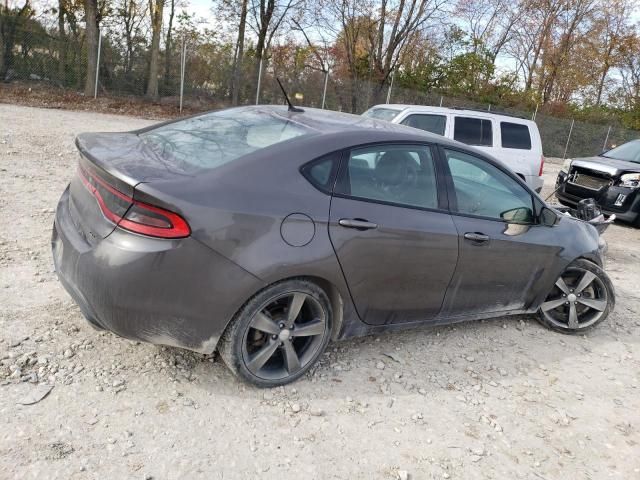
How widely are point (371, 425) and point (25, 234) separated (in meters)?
3.57

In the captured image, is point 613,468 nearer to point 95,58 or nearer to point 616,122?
point 95,58

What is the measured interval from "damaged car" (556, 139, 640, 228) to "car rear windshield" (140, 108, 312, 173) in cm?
697

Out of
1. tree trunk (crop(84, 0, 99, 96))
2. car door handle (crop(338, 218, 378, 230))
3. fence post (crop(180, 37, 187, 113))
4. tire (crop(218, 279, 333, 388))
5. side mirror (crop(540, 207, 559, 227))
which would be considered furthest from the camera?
fence post (crop(180, 37, 187, 113))

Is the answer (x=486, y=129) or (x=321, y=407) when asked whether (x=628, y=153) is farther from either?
(x=321, y=407)

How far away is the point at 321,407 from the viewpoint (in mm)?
3008

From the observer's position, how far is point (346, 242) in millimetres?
2990

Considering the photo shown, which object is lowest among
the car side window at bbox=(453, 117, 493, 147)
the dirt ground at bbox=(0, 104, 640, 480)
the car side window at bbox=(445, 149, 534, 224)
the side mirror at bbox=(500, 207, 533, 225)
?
the dirt ground at bbox=(0, 104, 640, 480)

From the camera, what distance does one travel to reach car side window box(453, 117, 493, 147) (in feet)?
30.2

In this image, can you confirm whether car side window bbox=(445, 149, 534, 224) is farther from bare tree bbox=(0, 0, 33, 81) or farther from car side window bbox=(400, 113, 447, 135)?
bare tree bbox=(0, 0, 33, 81)

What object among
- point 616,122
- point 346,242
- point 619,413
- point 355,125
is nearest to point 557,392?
point 619,413

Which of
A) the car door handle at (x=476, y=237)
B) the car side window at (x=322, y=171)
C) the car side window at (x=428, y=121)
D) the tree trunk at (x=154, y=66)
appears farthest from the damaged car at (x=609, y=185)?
the tree trunk at (x=154, y=66)

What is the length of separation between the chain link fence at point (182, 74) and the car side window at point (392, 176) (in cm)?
1442

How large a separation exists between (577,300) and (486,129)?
5.72 meters

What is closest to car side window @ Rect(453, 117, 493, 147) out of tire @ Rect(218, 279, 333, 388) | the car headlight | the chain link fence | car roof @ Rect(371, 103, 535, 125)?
car roof @ Rect(371, 103, 535, 125)
